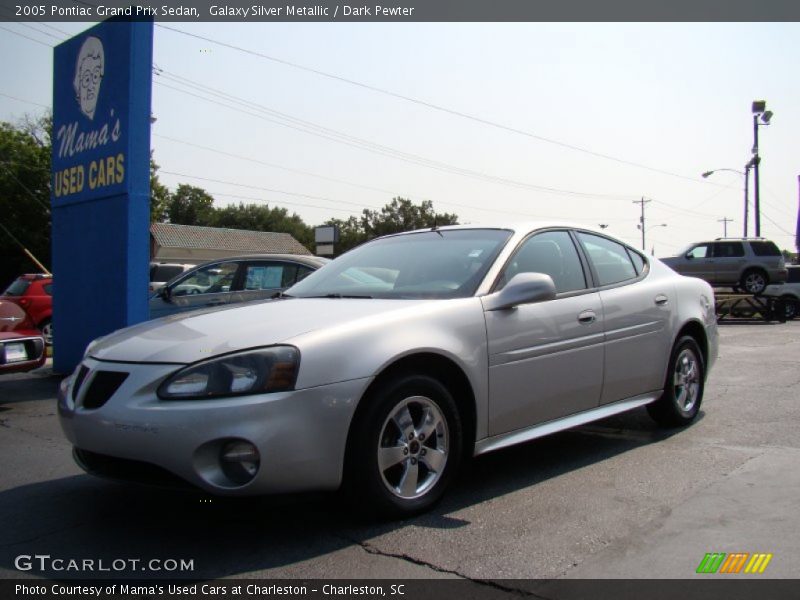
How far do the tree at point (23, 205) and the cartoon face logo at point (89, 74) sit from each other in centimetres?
4136

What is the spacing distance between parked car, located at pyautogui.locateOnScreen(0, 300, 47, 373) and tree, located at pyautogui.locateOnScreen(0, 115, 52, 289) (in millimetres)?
43258

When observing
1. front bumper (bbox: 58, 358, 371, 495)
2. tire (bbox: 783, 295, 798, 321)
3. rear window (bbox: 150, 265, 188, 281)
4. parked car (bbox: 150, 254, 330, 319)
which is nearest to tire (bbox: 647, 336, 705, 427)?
front bumper (bbox: 58, 358, 371, 495)

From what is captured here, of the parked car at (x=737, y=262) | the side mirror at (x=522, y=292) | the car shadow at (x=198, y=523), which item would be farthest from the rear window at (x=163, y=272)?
the side mirror at (x=522, y=292)

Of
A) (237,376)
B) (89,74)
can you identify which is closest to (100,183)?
(89,74)

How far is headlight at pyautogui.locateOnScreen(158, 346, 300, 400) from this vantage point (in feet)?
10.1

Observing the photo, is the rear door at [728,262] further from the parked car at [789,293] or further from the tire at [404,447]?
the tire at [404,447]

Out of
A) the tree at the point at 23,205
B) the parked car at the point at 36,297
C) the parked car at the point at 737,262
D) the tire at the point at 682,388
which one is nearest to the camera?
the tire at the point at 682,388

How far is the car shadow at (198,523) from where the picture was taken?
10.1 feet

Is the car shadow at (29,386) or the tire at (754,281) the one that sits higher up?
the tire at (754,281)

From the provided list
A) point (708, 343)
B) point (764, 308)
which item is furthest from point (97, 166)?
point (764, 308)

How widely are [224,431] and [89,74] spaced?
A: 6957mm

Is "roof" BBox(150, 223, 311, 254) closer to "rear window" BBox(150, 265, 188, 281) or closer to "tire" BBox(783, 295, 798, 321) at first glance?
"rear window" BBox(150, 265, 188, 281)

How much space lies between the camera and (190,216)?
104 meters

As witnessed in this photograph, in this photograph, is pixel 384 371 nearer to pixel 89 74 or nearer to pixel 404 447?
pixel 404 447
